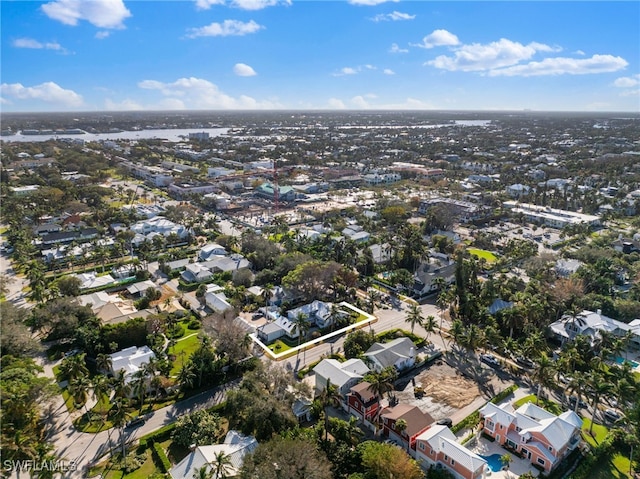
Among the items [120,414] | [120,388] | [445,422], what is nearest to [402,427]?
[445,422]

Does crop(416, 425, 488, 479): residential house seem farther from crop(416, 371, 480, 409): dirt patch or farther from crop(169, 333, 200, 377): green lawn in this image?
crop(169, 333, 200, 377): green lawn

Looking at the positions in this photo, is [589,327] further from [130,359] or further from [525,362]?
[130,359]

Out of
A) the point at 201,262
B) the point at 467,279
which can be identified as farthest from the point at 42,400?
the point at 467,279

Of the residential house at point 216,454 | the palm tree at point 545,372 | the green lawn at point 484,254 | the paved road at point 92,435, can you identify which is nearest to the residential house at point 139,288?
the paved road at point 92,435

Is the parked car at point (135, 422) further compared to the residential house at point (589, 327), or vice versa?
the residential house at point (589, 327)

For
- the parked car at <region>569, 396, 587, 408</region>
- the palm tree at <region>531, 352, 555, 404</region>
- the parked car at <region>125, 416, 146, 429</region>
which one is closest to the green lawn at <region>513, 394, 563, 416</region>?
the parked car at <region>569, 396, 587, 408</region>

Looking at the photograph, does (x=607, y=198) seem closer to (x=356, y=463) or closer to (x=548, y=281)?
(x=548, y=281)

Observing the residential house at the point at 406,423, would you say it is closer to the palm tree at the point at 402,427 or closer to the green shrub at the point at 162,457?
the palm tree at the point at 402,427
